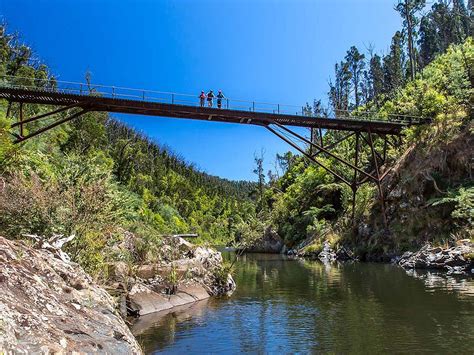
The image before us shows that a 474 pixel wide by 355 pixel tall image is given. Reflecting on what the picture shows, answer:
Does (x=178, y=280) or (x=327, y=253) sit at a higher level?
(x=178, y=280)

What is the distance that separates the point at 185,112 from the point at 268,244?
89.0 feet

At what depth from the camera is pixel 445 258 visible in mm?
21953

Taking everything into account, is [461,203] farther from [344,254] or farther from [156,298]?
[156,298]

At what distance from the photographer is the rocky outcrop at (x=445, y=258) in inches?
810

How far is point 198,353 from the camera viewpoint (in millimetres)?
8695

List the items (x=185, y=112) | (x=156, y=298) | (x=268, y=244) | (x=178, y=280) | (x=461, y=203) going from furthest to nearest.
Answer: (x=268, y=244) → (x=185, y=112) → (x=461, y=203) → (x=178, y=280) → (x=156, y=298)

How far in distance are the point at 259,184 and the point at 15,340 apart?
7620 cm

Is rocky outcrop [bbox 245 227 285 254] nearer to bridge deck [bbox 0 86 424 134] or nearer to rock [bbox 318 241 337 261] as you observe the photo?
rock [bbox 318 241 337 261]

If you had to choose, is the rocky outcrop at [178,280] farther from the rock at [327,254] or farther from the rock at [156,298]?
the rock at [327,254]

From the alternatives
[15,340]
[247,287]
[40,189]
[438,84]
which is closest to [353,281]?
[247,287]

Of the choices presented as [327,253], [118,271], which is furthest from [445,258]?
[118,271]

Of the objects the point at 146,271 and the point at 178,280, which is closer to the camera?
the point at 146,271

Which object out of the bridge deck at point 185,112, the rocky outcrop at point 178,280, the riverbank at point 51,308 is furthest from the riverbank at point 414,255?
the riverbank at point 51,308

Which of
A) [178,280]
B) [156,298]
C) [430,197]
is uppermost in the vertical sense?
[430,197]
